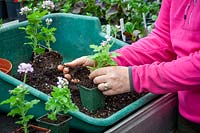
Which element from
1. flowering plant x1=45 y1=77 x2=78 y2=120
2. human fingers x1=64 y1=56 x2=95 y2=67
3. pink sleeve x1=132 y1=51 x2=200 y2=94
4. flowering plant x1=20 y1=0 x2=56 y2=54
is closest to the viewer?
flowering plant x1=45 y1=77 x2=78 y2=120

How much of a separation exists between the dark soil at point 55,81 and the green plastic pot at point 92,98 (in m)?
0.01

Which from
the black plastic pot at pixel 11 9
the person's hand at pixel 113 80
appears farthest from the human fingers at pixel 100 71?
the black plastic pot at pixel 11 9

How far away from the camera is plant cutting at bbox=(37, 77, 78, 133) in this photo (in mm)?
877

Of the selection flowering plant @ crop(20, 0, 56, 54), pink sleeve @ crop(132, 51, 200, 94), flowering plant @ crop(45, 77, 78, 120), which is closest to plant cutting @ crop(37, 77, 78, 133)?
flowering plant @ crop(45, 77, 78, 120)

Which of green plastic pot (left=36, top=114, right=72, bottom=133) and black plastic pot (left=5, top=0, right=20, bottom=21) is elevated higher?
green plastic pot (left=36, top=114, right=72, bottom=133)

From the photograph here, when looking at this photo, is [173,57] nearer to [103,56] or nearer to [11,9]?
[103,56]

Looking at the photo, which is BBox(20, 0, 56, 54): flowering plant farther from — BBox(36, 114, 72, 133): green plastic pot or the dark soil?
BBox(36, 114, 72, 133): green plastic pot

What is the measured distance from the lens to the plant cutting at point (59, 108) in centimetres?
88

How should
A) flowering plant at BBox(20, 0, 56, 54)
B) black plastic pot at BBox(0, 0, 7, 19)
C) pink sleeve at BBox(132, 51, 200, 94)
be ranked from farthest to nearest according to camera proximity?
black plastic pot at BBox(0, 0, 7, 19)
flowering plant at BBox(20, 0, 56, 54)
pink sleeve at BBox(132, 51, 200, 94)

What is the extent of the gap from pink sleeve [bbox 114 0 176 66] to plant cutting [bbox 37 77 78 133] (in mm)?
318

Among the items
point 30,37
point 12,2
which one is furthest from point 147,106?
point 12,2

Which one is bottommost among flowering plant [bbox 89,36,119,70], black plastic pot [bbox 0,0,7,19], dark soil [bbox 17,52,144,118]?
black plastic pot [bbox 0,0,7,19]

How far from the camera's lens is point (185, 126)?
3.91ft

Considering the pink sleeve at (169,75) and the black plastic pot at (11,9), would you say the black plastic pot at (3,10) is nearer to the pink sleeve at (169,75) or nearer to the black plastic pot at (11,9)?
the black plastic pot at (11,9)
